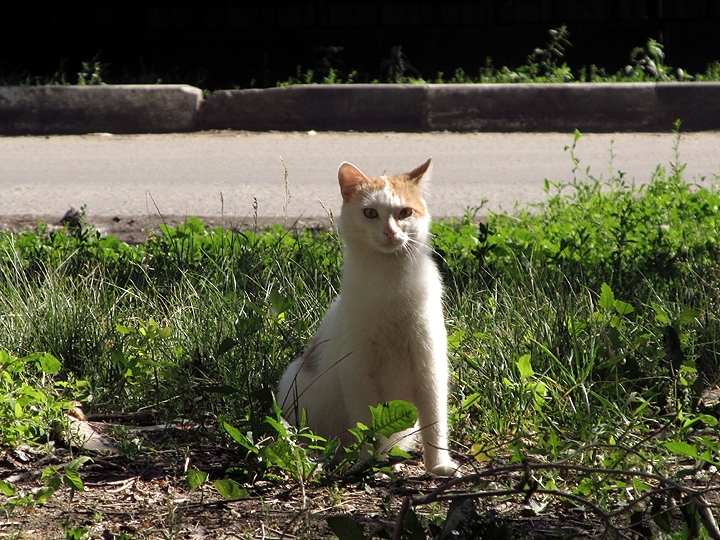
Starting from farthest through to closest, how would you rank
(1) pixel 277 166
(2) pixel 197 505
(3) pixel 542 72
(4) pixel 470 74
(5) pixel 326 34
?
(5) pixel 326 34
(4) pixel 470 74
(3) pixel 542 72
(1) pixel 277 166
(2) pixel 197 505

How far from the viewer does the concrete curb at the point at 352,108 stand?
9.20 meters

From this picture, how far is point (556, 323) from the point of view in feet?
11.1

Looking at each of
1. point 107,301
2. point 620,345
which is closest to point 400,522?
point 620,345

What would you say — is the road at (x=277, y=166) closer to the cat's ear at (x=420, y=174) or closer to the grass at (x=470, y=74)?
the grass at (x=470, y=74)

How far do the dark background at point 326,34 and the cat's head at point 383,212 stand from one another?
27.8 feet

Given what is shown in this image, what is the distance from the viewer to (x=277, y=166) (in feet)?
24.8

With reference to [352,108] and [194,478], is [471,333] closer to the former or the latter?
[194,478]

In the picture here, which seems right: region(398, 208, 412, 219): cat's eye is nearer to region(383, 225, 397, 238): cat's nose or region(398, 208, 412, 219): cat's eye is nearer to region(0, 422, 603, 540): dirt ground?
region(383, 225, 397, 238): cat's nose

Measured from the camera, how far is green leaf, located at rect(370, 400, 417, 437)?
2459 millimetres

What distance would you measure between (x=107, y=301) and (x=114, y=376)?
59cm

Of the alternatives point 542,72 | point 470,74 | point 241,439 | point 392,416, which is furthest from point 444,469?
point 470,74

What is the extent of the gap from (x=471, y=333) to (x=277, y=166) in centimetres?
431

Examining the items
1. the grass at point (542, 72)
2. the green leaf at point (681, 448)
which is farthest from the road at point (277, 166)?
the green leaf at point (681, 448)

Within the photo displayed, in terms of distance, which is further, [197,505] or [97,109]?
[97,109]
